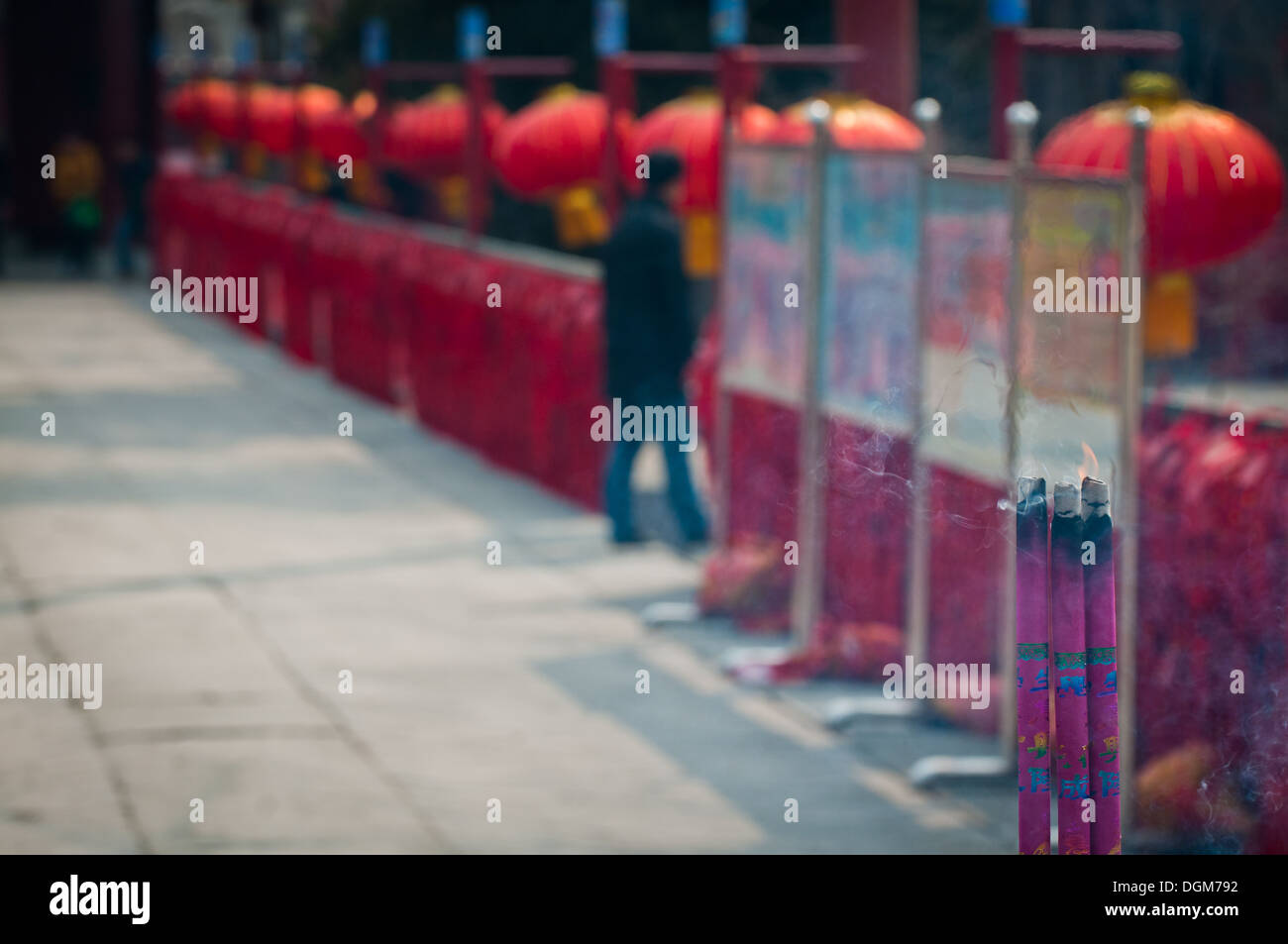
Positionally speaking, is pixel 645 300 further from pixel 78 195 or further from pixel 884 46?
pixel 78 195

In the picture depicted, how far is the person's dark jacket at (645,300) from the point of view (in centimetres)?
1116

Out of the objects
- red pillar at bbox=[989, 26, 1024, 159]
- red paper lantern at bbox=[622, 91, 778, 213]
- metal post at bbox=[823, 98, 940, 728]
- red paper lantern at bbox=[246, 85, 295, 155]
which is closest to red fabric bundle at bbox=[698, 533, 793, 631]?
metal post at bbox=[823, 98, 940, 728]

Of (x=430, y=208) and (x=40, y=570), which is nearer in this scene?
(x=40, y=570)

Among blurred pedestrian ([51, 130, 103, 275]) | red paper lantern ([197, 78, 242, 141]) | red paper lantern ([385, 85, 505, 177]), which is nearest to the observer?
red paper lantern ([385, 85, 505, 177])

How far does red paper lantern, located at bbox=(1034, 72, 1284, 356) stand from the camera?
8.30 metres

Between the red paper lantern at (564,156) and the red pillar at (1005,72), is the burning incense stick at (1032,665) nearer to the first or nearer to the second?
the red pillar at (1005,72)

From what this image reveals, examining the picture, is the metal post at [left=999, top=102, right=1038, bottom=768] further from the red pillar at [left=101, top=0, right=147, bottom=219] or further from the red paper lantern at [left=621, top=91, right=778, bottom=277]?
the red pillar at [left=101, top=0, right=147, bottom=219]

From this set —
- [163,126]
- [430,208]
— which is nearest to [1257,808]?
[430,208]

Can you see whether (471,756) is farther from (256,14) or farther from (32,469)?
(256,14)

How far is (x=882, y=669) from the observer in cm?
873

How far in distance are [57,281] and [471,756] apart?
26.8 metres

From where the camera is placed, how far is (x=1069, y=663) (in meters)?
3.29

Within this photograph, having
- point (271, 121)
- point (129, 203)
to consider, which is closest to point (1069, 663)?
point (271, 121)

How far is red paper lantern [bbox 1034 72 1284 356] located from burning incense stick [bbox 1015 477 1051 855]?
16.4 feet
